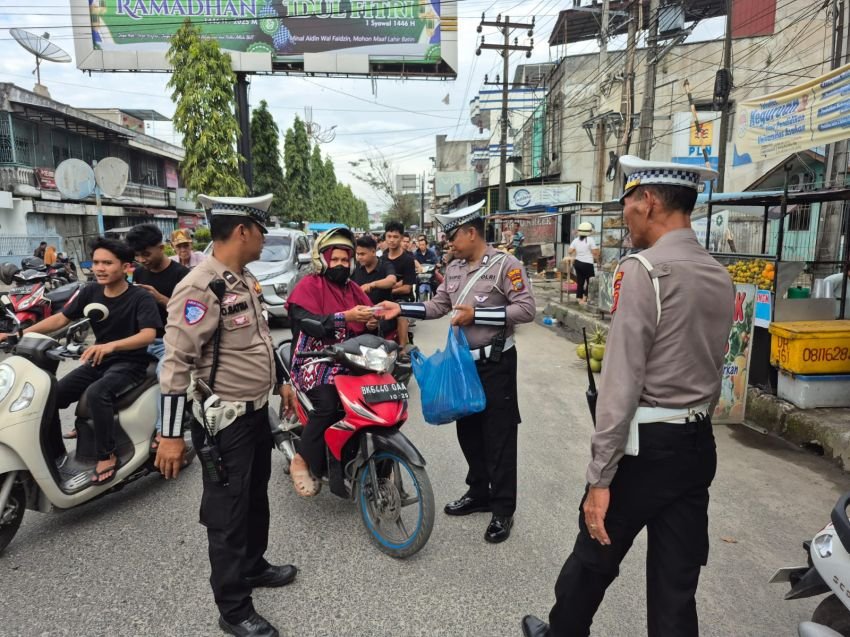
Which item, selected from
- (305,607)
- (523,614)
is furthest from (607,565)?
(305,607)

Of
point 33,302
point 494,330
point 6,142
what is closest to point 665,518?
point 494,330

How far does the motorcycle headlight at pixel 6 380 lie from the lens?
2.99 metres

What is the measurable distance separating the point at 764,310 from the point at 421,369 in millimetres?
4019

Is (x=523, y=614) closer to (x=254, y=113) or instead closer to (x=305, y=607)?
(x=305, y=607)

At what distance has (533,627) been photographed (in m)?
2.31

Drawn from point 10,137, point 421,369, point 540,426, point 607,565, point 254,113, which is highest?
point 254,113

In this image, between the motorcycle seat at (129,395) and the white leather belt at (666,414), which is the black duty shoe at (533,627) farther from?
the motorcycle seat at (129,395)

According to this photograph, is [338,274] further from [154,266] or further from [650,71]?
[650,71]

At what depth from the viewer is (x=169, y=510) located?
Result: 3516 mm

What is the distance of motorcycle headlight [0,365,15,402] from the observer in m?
2.99

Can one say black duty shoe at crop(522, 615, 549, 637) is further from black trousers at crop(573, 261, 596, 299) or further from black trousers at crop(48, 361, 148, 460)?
black trousers at crop(573, 261, 596, 299)

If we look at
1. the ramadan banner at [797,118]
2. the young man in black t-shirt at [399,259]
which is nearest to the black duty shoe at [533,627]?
the young man in black t-shirt at [399,259]

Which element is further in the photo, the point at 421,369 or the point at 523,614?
the point at 421,369

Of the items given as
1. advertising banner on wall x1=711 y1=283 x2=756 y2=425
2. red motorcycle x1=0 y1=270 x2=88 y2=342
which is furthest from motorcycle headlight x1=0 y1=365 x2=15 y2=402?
advertising banner on wall x1=711 y1=283 x2=756 y2=425
